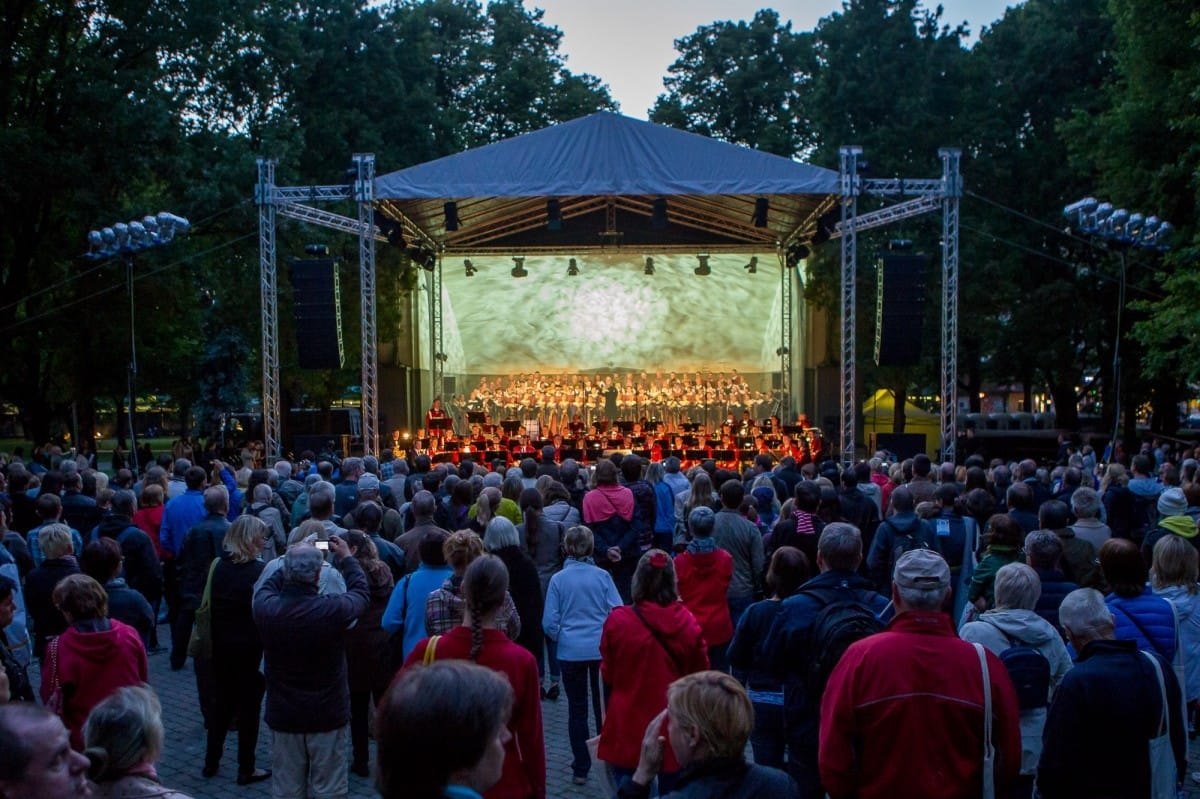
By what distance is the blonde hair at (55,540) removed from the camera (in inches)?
229

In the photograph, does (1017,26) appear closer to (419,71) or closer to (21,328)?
(419,71)

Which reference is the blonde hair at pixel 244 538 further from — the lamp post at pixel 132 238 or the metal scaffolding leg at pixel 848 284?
the metal scaffolding leg at pixel 848 284

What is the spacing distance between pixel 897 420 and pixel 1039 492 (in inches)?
726

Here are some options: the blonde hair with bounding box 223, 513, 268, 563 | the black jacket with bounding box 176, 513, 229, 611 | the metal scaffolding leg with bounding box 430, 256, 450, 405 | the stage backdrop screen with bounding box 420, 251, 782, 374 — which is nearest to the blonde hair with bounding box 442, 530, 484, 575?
the blonde hair with bounding box 223, 513, 268, 563

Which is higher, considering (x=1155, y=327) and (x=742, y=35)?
(x=742, y=35)

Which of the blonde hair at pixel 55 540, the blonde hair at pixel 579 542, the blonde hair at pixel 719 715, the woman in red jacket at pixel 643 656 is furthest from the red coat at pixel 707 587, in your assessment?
A: the blonde hair at pixel 55 540

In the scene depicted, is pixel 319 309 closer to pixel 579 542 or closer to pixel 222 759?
pixel 222 759

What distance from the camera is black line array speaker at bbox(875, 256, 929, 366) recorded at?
1630cm

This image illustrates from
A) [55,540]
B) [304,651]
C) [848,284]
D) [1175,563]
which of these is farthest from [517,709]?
[848,284]

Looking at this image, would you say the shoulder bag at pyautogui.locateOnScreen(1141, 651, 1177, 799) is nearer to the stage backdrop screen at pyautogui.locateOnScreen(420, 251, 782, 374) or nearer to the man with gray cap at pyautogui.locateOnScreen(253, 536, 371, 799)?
the man with gray cap at pyautogui.locateOnScreen(253, 536, 371, 799)

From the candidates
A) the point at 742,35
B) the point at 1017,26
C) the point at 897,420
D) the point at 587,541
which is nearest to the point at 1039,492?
the point at 587,541

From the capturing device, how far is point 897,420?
2702 centimetres

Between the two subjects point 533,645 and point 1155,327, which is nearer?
point 533,645

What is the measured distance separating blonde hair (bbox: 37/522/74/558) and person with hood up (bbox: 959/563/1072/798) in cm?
448
